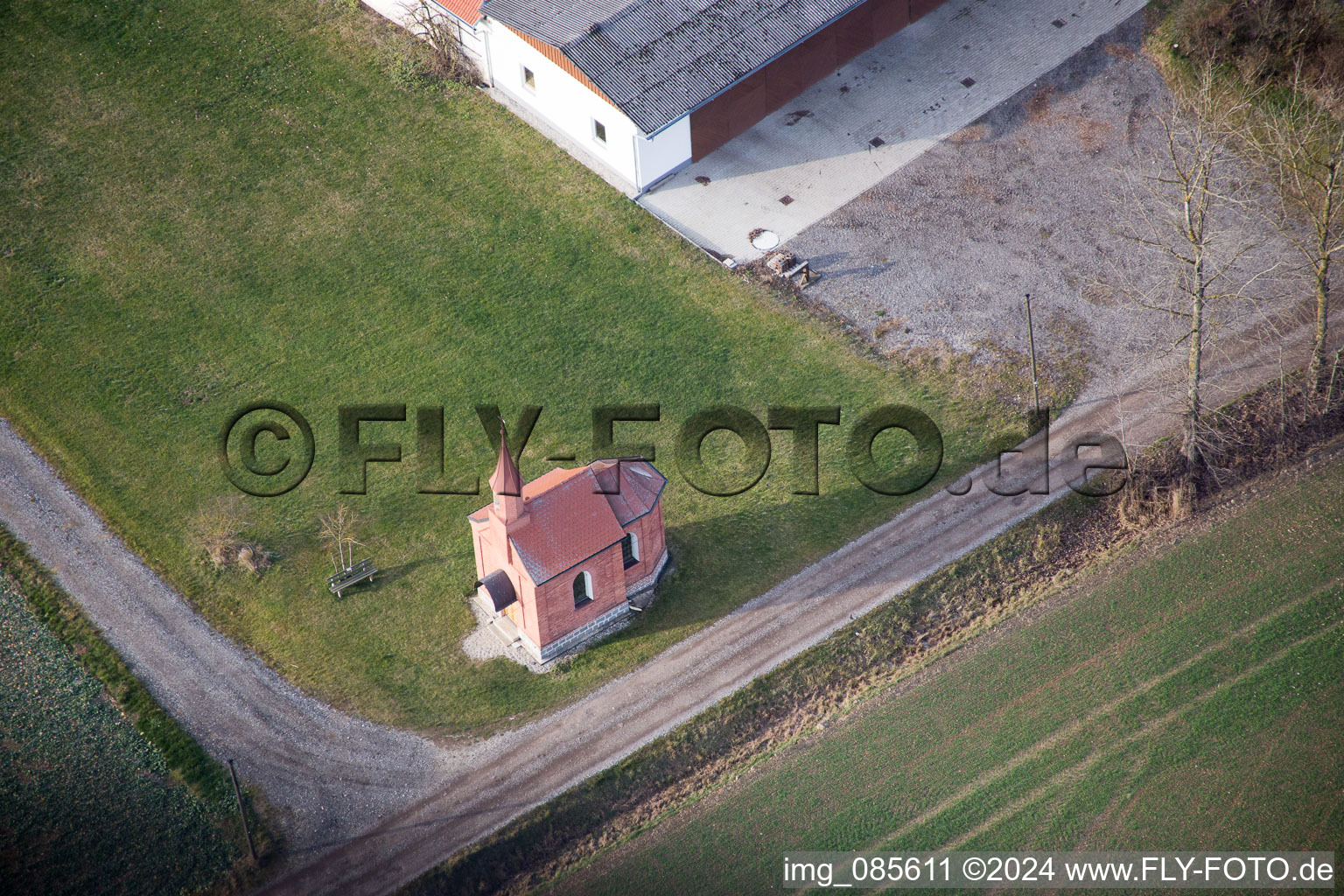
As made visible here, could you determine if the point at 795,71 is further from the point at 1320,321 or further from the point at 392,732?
the point at 392,732

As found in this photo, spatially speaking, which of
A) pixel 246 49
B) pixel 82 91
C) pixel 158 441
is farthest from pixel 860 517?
pixel 82 91

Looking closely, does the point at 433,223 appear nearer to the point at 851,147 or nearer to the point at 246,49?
the point at 246,49

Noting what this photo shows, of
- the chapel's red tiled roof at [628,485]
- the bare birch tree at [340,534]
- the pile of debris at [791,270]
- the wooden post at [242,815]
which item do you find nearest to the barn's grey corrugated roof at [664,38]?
the pile of debris at [791,270]

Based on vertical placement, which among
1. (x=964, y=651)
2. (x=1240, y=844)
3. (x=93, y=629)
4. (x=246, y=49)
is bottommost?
(x=1240, y=844)

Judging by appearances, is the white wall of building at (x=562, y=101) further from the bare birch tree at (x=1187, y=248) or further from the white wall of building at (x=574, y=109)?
the bare birch tree at (x=1187, y=248)

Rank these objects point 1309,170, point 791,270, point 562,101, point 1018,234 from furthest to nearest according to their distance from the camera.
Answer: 1. point 562,101
2. point 1018,234
3. point 791,270
4. point 1309,170

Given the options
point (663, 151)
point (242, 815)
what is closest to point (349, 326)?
point (663, 151)

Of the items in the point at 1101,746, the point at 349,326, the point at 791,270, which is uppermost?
the point at 791,270
